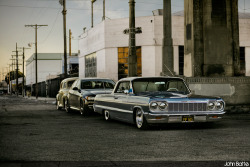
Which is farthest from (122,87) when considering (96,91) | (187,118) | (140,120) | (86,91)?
(86,91)

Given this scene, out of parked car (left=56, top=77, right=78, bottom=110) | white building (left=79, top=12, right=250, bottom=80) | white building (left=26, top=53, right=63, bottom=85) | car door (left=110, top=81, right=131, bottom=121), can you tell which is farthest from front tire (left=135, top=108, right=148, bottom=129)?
white building (left=26, top=53, right=63, bottom=85)

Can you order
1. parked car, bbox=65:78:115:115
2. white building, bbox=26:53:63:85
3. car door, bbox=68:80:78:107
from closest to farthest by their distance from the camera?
parked car, bbox=65:78:115:115
car door, bbox=68:80:78:107
white building, bbox=26:53:63:85

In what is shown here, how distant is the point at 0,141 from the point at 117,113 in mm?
4207

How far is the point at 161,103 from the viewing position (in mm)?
9930

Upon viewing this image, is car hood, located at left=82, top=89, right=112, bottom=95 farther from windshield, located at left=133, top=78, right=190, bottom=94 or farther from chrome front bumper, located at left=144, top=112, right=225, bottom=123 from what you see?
chrome front bumper, located at left=144, top=112, right=225, bottom=123

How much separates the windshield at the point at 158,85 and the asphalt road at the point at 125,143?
104 centimetres

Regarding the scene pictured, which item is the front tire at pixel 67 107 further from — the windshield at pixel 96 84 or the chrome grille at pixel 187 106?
the chrome grille at pixel 187 106

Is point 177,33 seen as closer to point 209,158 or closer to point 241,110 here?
point 241,110

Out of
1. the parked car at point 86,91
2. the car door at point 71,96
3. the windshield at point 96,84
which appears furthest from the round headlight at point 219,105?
the car door at point 71,96

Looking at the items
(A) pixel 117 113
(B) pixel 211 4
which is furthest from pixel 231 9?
(A) pixel 117 113

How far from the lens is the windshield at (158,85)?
11.1 metres

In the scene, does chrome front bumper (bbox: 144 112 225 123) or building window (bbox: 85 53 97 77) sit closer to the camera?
chrome front bumper (bbox: 144 112 225 123)

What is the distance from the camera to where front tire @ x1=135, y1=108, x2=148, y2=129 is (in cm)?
1019

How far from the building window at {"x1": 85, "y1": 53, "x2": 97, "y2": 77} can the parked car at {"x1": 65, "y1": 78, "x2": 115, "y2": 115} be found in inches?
1159
